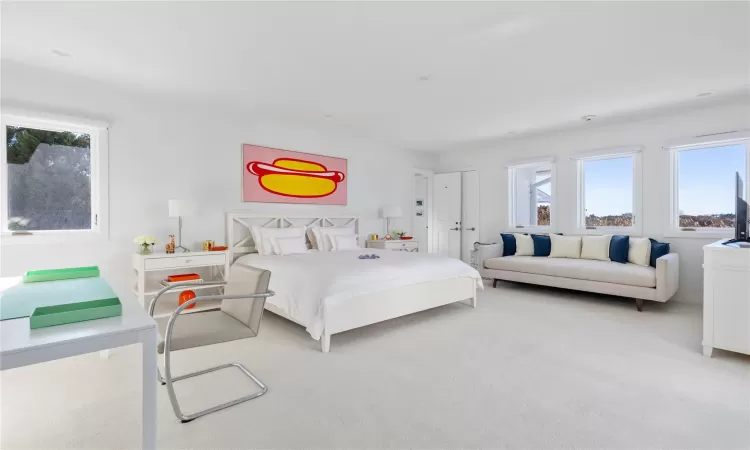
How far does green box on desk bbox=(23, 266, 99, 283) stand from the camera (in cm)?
189

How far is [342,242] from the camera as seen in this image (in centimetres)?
511

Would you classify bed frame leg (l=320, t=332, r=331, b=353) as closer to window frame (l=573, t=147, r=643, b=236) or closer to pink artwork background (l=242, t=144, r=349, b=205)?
pink artwork background (l=242, t=144, r=349, b=205)

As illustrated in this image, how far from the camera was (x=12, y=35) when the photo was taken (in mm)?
2689

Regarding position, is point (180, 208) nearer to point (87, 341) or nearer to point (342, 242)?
point (342, 242)

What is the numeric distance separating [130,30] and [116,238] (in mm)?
2219

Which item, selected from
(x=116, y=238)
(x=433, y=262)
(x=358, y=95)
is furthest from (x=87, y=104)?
(x=433, y=262)

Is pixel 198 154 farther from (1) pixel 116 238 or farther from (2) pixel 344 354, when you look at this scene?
(2) pixel 344 354

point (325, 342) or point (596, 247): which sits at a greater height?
point (596, 247)

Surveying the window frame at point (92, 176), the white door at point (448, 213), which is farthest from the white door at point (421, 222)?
the window frame at point (92, 176)

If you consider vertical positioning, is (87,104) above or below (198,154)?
above

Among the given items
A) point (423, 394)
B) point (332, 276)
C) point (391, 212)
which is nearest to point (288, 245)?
point (332, 276)

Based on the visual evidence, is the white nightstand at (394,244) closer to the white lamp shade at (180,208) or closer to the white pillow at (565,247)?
the white pillow at (565,247)

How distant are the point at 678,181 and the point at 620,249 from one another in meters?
1.18

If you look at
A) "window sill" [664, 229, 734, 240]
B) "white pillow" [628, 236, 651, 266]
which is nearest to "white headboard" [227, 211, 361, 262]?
"white pillow" [628, 236, 651, 266]
